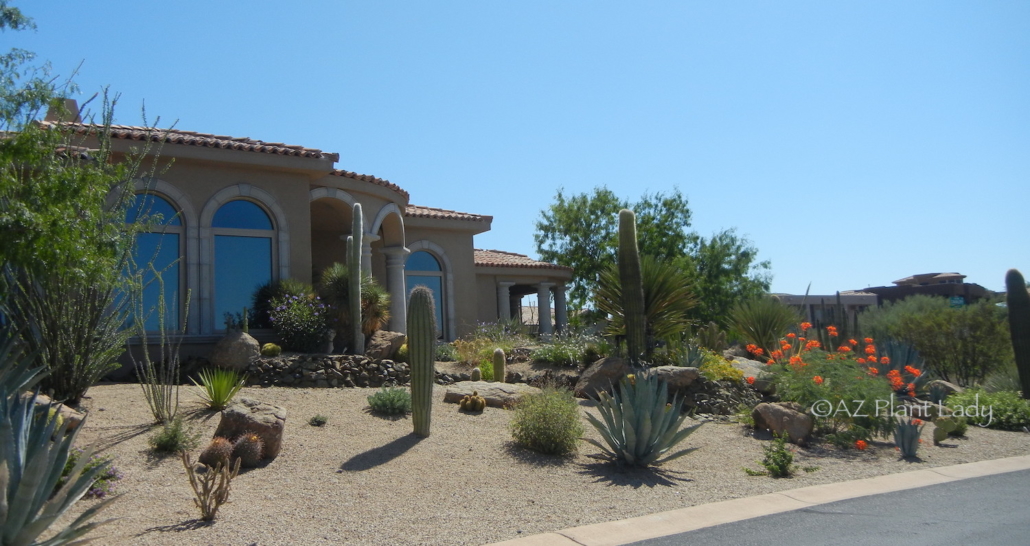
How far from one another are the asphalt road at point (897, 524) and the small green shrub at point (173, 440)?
188 inches

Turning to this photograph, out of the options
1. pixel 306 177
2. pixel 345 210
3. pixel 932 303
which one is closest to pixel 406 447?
pixel 306 177

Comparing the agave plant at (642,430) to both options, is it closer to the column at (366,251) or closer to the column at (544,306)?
the column at (366,251)

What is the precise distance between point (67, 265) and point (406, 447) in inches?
154

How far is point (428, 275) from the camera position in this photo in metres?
20.4

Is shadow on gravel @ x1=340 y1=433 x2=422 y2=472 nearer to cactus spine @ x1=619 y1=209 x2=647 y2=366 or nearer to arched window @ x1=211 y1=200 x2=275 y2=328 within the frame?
cactus spine @ x1=619 y1=209 x2=647 y2=366

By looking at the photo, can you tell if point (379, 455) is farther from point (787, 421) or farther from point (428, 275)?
point (428, 275)

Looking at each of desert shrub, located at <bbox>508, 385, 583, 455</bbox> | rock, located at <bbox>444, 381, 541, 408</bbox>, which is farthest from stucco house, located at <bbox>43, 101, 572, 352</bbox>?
desert shrub, located at <bbox>508, 385, 583, 455</bbox>

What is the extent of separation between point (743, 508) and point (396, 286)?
11.6 m

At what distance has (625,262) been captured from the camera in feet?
42.9

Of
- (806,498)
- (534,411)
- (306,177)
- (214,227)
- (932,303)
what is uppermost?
(306,177)

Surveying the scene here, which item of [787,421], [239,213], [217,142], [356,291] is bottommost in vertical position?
[787,421]

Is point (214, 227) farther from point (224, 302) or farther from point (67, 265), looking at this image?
point (67, 265)

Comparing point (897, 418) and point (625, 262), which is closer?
point (897, 418)

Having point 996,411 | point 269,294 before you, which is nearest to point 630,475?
point 996,411
